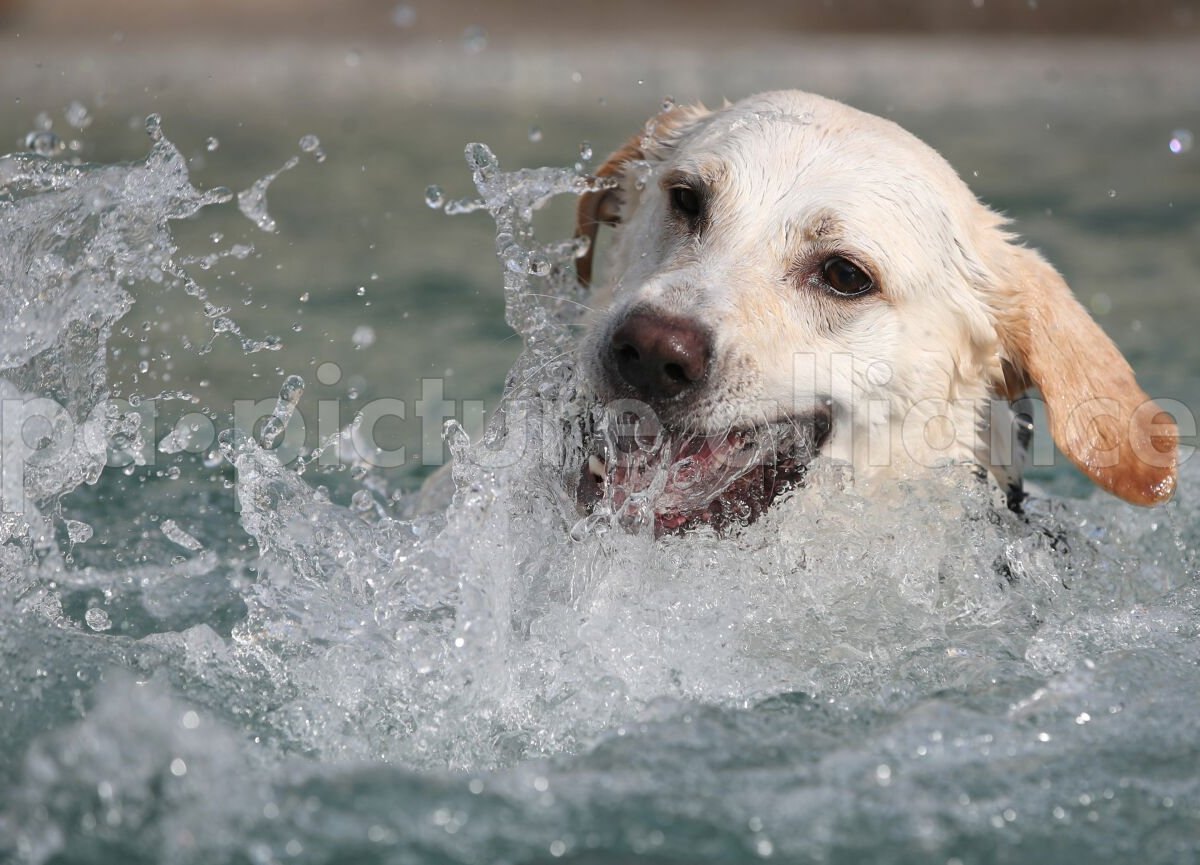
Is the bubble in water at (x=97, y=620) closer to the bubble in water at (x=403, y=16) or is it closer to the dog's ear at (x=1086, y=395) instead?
the dog's ear at (x=1086, y=395)

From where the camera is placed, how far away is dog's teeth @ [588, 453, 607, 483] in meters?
3.38

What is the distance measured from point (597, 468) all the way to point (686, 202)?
0.78m

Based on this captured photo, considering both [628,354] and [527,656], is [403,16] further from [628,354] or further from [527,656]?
[527,656]

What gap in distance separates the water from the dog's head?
0.17 meters

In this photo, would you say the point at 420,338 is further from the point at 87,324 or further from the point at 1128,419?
the point at 1128,419

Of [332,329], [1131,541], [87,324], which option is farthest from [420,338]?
[1131,541]

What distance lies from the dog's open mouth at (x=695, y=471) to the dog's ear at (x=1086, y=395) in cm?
60

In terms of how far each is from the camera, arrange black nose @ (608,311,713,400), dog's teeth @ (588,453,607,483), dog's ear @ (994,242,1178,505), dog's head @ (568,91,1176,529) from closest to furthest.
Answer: black nose @ (608,311,713,400) → dog's head @ (568,91,1176,529) → dog's teeth @ (588,453,607,483) → dog's ear @ (994,242,1178,505)

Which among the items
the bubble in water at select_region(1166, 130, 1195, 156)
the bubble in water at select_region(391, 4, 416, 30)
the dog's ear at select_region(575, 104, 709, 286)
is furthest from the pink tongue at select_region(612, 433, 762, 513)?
the bubble in water at select_region(391, 4, 416, 30)

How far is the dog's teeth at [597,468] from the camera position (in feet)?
11.1

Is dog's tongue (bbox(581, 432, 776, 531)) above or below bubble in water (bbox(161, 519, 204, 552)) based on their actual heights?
above

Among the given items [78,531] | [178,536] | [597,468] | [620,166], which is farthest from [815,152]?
[78,531]

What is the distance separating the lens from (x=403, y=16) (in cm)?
1518

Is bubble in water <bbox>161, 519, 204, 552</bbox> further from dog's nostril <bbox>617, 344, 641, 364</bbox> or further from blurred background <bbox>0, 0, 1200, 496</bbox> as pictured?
dog's nostril <bbox>617, 344, 641, 364</bbox>
